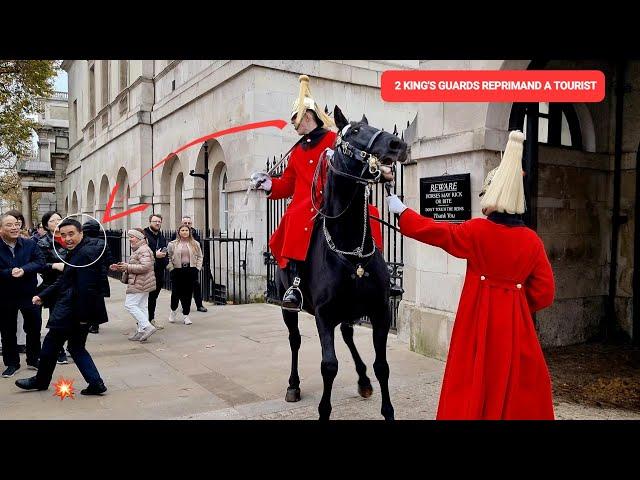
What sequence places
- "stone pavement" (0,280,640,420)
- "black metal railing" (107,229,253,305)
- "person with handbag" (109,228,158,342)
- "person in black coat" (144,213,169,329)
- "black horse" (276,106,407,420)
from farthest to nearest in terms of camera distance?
"black metal railing" (107,229,253,305) < "person in black coat" (144,213,169,329) < "person with handbag" (109,228,158,342) < "stone pavement" (0,280,640,420) < "black horse" (276,106,407,420)

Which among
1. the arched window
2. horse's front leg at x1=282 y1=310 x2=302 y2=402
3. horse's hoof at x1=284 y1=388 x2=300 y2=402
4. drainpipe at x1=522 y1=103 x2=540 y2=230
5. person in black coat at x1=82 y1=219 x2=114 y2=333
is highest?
the arched window

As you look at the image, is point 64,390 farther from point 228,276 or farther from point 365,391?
point 228,276

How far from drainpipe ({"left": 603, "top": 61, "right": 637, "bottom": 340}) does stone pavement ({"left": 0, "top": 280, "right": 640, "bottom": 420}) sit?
307 centimetres

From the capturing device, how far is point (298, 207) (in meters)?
4.50

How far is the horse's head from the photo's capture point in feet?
11.1

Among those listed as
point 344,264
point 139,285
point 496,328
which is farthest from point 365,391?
point 139,285

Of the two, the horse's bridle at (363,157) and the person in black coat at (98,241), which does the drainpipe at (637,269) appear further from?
the person in black coat at (98,241)

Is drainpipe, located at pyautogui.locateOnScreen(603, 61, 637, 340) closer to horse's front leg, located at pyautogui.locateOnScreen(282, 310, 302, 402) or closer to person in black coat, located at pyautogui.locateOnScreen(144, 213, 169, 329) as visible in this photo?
horse's front leg, located at pyautogui.locateOnScreen(282, 310, 302, 402)

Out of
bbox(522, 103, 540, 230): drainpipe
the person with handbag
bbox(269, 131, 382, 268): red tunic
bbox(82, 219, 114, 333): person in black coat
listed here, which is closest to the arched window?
bbox(522, 103, 540, 230): drainpipe

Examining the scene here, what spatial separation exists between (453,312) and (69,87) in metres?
32.0

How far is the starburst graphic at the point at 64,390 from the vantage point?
5.21m

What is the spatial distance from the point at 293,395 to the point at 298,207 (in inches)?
72.9

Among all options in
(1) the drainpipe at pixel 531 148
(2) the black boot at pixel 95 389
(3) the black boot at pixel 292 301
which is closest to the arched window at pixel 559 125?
(1) the drainpipe at pixel 531 148
